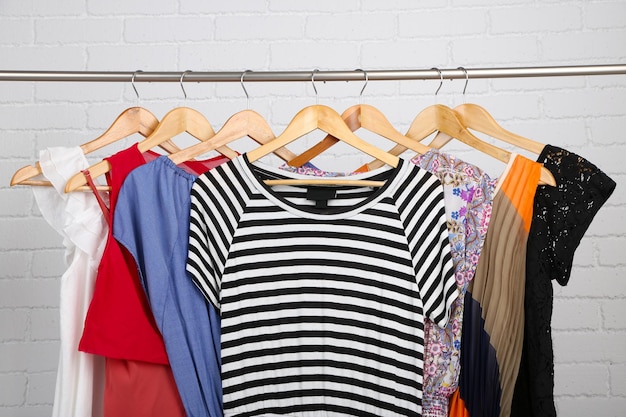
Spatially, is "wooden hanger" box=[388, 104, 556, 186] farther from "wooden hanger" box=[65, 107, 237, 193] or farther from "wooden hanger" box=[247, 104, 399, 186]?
"wooden hanger" box=[65, 107, 237, 193]

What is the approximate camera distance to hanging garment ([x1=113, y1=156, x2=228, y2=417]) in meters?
1.11

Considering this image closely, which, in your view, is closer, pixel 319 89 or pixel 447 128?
pixel 447 128

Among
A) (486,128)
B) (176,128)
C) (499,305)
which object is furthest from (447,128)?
(176,128)

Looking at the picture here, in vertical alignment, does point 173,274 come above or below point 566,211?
below

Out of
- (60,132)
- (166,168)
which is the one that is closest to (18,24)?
(60,132)

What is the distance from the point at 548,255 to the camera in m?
1.15

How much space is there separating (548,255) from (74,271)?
88 cm

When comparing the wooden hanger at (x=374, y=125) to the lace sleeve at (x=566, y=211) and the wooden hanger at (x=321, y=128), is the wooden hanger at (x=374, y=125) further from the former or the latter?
the lace sleeve at (x=566, y=211)

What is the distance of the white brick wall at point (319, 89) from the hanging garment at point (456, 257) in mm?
726

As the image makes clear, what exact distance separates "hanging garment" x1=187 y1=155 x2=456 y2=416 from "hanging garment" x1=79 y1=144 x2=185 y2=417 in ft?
0.36

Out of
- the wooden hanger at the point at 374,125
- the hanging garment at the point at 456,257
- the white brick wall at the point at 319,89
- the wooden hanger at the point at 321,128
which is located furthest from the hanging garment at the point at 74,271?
the white brick wall at the point at 319,89

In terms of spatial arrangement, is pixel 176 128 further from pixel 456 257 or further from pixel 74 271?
pixel 456 257

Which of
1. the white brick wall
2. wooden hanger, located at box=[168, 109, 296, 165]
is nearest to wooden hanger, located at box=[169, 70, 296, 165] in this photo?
wooden hanger, located at box=[168, 109, 296, 165]

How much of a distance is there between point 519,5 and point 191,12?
3.37 feet
